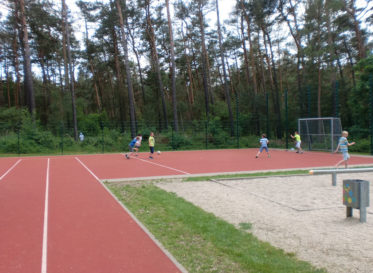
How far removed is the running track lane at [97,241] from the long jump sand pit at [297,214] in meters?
1.76

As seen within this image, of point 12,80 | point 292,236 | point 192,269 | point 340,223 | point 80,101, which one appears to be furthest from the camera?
point 12,80

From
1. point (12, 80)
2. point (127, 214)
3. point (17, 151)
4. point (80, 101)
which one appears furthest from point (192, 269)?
point (12, 80)

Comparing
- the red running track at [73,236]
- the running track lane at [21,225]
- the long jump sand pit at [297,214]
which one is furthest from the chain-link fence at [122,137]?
the long jump sand pit at [297,214]

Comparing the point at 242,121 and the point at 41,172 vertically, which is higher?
the point at 242,121

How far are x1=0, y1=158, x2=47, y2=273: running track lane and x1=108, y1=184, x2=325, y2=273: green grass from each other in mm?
1780

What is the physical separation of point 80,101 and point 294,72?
92.6ft

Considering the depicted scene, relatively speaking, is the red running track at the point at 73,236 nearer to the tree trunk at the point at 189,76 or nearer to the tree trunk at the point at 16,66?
A: the tree trunk at the point at 16,66

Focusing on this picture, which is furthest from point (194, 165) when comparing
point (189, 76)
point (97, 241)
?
point (189, 76)

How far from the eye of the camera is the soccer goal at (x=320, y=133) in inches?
850

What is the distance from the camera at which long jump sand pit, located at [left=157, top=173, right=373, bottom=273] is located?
4.32 m

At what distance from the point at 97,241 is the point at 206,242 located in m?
1.67

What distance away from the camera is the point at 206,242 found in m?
4.85

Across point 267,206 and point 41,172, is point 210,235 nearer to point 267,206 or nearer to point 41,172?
point 267,206

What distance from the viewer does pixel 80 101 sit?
42125mm
